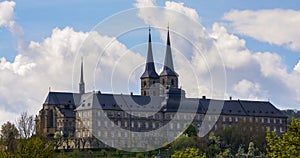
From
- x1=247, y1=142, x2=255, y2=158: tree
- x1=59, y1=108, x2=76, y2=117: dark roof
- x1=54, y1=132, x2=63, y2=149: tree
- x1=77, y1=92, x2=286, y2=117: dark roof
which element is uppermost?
x1=77, y1=92, x2=286, y2=117: dark roof

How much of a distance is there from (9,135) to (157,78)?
6819 cm

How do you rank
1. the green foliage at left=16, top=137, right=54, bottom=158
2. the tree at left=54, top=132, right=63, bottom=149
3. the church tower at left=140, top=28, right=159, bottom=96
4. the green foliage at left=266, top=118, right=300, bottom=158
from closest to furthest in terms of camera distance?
the green foliage at left=266, top=118, right=300, bottom=158 < the green foliage at left=16, top=137, right=54, bottom=158 < the tree at left=54, top=132, right=63, bottom=149 < the church tower at left=140, top=28, right=159, bottom=96

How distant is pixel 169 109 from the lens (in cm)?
15088

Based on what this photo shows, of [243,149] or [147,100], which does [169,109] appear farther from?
[243,149]

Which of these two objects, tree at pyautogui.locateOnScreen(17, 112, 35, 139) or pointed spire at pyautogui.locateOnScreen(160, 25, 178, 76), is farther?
pointed spire at pyautogui.locateOnScreen(160, 25, 178, 76)

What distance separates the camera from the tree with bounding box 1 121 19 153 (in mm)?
89775

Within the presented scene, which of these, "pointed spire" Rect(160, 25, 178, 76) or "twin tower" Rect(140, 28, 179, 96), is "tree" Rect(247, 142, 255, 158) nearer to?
"twin tower" Rect(140, 28, 179, 96)

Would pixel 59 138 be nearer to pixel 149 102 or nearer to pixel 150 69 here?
pixel 149 102

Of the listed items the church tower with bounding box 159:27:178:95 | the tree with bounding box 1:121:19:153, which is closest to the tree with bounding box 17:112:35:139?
the tree with bounding box 1:121:19:153

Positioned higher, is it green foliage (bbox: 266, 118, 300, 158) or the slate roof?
the slate roof

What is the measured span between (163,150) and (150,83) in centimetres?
3993

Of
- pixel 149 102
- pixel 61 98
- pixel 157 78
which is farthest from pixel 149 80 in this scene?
pixel 61 98

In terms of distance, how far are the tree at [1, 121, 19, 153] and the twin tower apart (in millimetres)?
57369

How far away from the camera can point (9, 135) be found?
9694 cm
